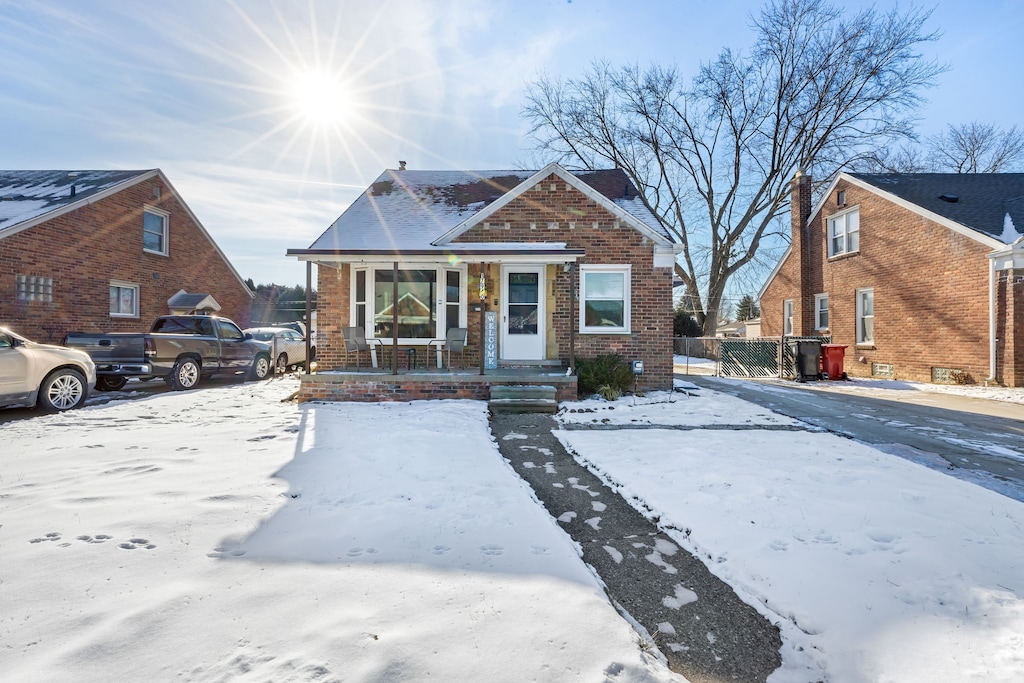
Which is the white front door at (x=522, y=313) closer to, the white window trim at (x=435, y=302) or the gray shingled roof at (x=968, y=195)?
the white window trim at (x=435, y=302)

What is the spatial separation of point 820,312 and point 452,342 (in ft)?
48.7

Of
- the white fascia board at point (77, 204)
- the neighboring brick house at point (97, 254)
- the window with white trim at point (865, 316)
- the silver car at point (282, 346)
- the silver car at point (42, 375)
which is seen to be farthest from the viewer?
the window with white trim at point (865, 316)

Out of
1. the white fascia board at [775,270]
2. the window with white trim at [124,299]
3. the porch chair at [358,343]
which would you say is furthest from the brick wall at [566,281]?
the white fascia board at [775,270]

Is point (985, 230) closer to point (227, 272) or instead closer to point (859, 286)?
point (859, 286)

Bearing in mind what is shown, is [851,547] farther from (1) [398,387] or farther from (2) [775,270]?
(2) [775,270]

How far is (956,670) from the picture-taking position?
2.12 meters

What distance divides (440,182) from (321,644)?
13327 millimetres

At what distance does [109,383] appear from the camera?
35.3 feet

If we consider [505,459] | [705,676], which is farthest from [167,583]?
[505,459]

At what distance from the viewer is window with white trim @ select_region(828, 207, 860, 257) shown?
1588 centimetres

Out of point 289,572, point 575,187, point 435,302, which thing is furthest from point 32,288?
point 289,572

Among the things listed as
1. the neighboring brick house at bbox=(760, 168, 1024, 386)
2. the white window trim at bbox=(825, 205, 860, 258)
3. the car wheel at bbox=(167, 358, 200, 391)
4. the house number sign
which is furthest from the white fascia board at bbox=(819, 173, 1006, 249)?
the car wheel at bbox=(167, 358, 200, 391)

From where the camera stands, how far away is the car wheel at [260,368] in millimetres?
13094

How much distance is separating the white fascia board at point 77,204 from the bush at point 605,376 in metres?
14.9
